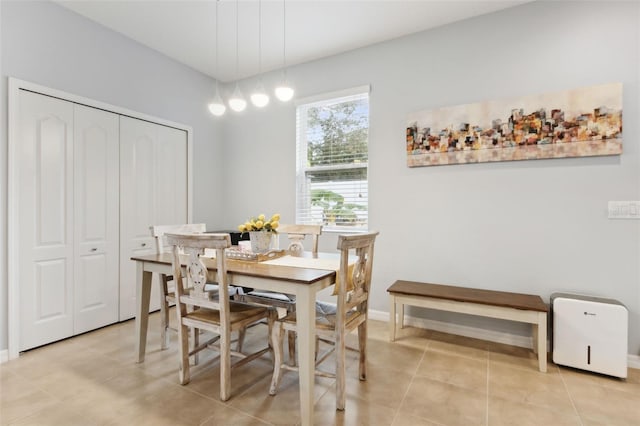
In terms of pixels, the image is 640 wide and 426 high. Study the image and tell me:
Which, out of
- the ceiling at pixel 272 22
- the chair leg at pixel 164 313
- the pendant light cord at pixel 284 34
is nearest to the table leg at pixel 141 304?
the chair leg at pixel 164 313

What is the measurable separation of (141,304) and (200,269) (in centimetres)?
81

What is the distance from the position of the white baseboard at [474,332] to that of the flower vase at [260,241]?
1.63 m

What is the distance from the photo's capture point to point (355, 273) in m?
1.96

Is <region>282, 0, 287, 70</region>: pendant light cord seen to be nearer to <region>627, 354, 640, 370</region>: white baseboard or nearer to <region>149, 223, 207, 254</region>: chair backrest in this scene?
<region>149, 223, 207, 254</region>: chair backrest

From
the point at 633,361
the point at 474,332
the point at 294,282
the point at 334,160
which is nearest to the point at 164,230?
the point at 294,282

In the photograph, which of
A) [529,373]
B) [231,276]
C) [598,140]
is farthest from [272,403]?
[598,140]

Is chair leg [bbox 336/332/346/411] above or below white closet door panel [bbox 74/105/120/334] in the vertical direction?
below

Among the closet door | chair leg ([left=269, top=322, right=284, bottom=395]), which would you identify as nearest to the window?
the closet door

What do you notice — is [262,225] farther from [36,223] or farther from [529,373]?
[529,373]

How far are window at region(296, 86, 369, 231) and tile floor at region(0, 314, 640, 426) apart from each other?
1541 mm

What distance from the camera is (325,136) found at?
12.2 feet

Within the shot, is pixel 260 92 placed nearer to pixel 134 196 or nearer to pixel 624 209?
pixel 134 196

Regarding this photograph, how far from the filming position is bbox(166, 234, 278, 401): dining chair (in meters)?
1.85

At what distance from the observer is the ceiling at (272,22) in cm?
275
